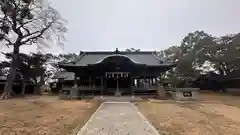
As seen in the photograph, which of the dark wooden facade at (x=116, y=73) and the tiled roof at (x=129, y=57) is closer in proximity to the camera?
the dark wooden facade at (x=116, y=73)

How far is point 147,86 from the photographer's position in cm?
2897

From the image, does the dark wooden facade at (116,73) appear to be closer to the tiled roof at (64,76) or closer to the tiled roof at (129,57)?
the tiled roof at (129,57)

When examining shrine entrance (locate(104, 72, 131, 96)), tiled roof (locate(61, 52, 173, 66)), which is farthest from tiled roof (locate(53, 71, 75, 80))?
shrine entrance (locate(104, 72, 131, 96))

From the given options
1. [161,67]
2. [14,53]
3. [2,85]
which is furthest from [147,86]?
[2,85]

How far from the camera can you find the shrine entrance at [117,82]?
28939 millimetres

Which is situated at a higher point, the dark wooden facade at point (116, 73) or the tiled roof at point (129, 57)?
the tiled roof at point (129, 57)

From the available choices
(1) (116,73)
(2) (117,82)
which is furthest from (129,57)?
(2) (117,82)

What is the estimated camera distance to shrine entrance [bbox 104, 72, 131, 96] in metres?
28.9

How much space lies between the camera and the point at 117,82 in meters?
29.4

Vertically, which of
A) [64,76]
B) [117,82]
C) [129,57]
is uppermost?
[129,57]

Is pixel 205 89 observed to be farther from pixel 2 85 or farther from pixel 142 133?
pixel 142 133

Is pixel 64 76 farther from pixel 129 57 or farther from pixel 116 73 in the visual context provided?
pixel 116 73

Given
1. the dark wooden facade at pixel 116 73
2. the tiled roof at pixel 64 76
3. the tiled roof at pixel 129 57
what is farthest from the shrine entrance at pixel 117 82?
the tiled roof at pixel 64 76

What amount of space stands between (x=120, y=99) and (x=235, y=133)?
16537 millimetres
